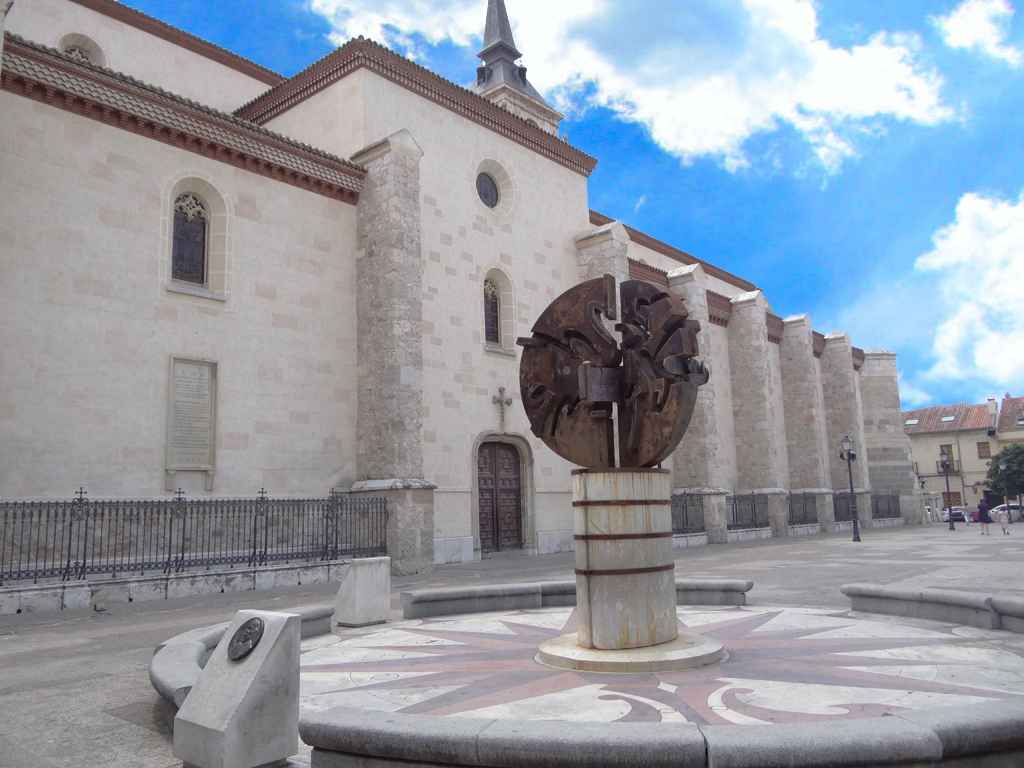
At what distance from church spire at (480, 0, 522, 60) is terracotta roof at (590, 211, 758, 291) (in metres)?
23.2

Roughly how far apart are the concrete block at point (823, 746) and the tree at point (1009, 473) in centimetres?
5986

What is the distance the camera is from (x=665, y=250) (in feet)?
117

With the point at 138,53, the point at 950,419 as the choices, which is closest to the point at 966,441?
the point at 950,419

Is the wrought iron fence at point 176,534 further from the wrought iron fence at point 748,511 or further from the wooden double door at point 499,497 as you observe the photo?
the wrought iron fence at point 748,511

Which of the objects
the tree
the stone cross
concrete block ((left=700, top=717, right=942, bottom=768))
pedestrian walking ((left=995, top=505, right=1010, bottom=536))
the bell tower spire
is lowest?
pedestrian walking ((left=995, top=505, right=1010, bottom=536))

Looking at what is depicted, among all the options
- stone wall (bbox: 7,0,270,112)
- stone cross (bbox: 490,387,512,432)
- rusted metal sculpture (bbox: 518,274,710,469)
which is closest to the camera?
rusted metal sculpture (bbox: 518,274,710,469)

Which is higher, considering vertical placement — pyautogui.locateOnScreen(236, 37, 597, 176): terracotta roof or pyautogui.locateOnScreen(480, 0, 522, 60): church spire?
pyautogui.locateOnScreen(480, 0, 522, 60): church spire

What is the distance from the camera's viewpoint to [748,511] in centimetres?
3033

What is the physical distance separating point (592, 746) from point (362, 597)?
5.94 metres

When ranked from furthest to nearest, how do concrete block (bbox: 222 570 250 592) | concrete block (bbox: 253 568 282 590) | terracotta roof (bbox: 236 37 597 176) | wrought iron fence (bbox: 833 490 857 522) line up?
wrought iron fence (bbox: 833 490 857 522) → terracotta roof (bbox: 236 37 597 176) → concrete block (bbox: 253 568 282 590) → concrete block (bbox: 222 570 250 592)

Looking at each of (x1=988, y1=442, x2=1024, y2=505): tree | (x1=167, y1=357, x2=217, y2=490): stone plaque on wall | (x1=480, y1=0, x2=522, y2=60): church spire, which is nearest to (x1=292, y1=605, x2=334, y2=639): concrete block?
(x1=167, y1=357, x2=217, y2=490): stone plaque on wall

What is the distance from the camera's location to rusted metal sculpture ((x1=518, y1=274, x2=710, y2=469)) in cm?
668

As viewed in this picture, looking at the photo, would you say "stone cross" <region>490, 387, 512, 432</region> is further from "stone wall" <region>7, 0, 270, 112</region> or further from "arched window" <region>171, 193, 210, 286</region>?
"stone wall" <region>7, 0, 270, 112</region>

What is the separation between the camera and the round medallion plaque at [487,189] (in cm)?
2353
